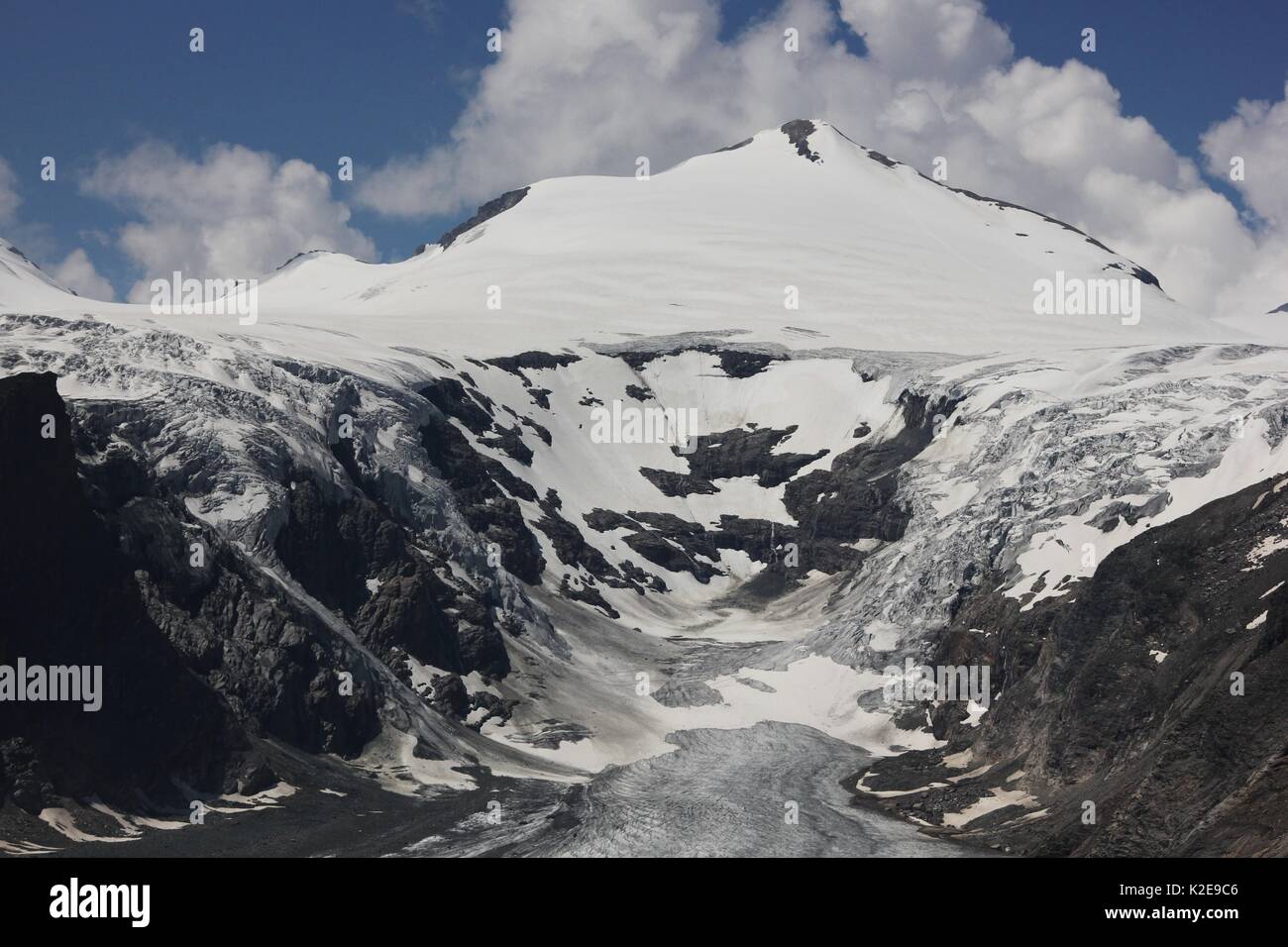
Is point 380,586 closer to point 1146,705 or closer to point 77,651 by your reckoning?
point 77,651

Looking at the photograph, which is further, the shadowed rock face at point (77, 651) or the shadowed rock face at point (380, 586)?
the shadowed rock face at point (380, 586)

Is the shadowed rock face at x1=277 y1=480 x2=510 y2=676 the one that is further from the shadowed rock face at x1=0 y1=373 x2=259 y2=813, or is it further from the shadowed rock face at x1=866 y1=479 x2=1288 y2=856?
the shadowed rock face at x1=866 y1=479 x2=1288 y2=856

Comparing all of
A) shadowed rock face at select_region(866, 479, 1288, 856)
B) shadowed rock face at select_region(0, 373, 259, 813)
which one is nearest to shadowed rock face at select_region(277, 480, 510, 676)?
shadowed rock face at select_region(0, 373, 259, 813)

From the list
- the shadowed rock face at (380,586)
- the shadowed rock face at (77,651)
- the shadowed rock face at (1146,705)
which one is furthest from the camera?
the shadowed rock face at (380,586)

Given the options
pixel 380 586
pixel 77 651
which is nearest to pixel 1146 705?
pixel 77 651

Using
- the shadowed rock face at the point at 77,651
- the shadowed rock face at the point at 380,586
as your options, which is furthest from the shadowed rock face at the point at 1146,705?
the shadowed rock face at the point at 77,651

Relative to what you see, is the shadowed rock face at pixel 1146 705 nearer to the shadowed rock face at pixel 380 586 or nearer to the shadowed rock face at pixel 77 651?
the shadowed rock face at pixel 380 586
